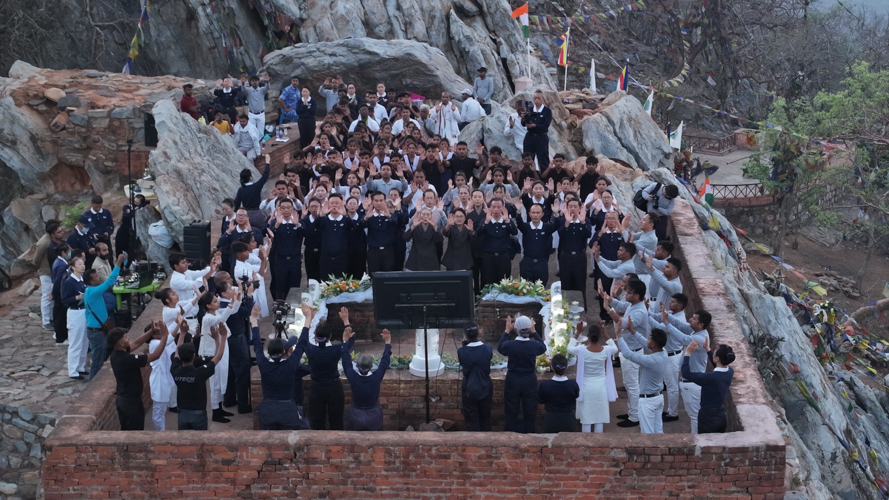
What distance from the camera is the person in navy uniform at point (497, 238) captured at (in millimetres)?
11648

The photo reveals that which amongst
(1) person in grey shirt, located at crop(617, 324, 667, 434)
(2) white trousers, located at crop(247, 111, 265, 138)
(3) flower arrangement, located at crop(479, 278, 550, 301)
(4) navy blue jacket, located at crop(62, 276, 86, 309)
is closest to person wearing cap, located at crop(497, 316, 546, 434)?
(1) person in grey shirt, located at crop(617, 324, 667, 434)

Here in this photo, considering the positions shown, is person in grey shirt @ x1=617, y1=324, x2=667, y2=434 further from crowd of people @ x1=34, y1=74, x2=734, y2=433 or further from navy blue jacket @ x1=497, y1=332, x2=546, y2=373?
navy blue jacket @ x1=497, y1=332, x2=546, y2=373

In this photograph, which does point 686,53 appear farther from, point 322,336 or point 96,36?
point 322,336

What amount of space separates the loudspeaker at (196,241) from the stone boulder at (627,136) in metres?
8.79

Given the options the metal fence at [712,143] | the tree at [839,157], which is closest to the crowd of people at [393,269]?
the tree at [839,157]

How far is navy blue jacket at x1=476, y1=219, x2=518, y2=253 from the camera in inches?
460

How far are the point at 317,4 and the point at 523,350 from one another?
18613mm

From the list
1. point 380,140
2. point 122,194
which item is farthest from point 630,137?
point 122,194

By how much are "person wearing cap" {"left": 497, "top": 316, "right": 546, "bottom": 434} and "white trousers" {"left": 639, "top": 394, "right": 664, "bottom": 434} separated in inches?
41.2

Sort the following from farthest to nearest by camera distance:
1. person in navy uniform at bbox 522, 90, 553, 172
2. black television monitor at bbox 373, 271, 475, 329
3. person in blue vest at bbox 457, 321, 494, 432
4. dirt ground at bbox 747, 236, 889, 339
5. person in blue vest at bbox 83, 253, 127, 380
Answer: dirt ground at bbox 747, 236, 889, 339, person in navy uniform at bbox 522, 90, 553, 172, person in blue vest at bbox 83, 253, 127, 380, black television monitor at bbox 373, 271, 475, 329, person in blue vest at bbox 457, 321, 494, 432

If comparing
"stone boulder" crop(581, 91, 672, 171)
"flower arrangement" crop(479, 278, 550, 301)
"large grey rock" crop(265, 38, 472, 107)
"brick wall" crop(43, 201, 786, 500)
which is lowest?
"brick wall" crop(43, 201, 786, 500)

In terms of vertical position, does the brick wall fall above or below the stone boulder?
below

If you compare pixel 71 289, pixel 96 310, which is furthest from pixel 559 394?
pixel 71 289

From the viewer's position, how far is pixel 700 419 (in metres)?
8.70
